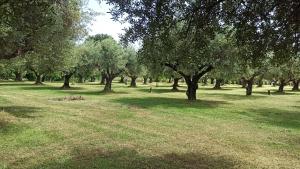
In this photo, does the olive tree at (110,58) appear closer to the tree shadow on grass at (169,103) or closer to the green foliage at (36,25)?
the tree shadow on grass at (169,103)

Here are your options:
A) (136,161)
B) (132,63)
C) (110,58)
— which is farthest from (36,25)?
(132,63)

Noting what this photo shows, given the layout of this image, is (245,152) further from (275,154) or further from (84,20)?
(84,20)

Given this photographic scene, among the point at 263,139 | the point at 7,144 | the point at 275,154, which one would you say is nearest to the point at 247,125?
the point at 263,139

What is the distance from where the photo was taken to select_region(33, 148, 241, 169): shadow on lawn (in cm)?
1426

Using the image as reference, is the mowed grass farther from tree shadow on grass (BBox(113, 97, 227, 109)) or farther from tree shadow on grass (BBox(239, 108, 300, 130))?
tree shadow on grass (BBox(113, 97, 227, 109))

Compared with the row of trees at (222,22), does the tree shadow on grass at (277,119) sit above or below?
below

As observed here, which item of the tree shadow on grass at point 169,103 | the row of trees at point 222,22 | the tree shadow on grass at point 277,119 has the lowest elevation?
the tree shadow on grass at point 277,119

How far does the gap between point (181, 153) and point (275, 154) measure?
4263 millimetres

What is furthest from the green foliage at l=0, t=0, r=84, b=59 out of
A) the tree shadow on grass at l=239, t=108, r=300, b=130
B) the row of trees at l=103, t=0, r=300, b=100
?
the tree shadow on grass at l=239, t=108, r=300, b=130

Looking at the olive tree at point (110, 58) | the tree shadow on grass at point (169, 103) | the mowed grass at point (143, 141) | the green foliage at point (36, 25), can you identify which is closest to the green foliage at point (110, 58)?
the olive tree at point (110, 58)

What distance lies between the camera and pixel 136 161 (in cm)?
1498

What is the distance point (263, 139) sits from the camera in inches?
881

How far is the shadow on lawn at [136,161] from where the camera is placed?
1426cm

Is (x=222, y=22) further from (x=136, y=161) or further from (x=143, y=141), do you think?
(x=143, y=141)
